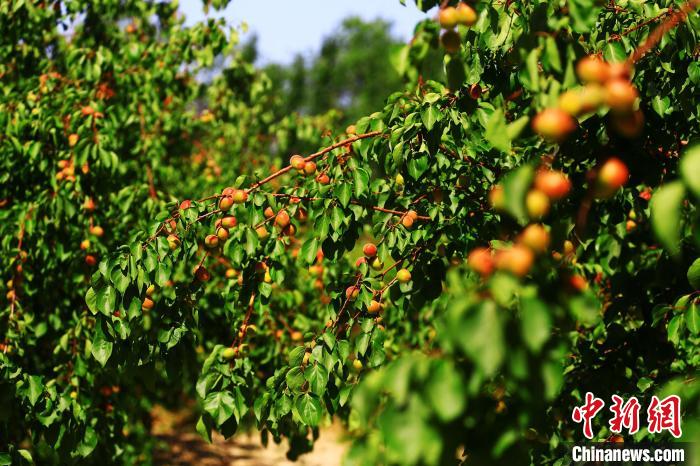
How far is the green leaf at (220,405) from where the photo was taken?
174 cm

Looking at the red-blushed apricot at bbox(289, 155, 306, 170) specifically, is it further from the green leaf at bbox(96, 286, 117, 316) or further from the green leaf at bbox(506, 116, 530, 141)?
the green leaf at bbox(506, 116, 530, 141)

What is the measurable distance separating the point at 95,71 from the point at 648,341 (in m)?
3.07

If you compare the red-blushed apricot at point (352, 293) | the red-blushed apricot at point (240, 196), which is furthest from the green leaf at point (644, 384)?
the red-blushed apricot at point (240, 196)

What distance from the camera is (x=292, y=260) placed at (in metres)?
3.30

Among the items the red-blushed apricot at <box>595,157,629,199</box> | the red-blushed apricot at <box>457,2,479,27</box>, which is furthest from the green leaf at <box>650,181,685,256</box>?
the red-blushed apricot at <box>457,2,479,27</box>

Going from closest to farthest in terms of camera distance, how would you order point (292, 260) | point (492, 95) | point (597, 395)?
point (492, 95) → point (597, 395) → point (292, 260)

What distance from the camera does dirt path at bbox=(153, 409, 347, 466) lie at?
600cm

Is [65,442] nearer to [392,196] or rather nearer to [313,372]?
[313,372]

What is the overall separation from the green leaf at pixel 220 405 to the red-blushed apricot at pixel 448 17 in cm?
125

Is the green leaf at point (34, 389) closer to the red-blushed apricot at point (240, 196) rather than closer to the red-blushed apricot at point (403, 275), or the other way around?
the red-blushed apricot at point (240, 196)

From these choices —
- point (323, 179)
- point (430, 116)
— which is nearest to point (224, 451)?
point (323, 179)

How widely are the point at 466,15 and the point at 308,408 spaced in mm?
1151

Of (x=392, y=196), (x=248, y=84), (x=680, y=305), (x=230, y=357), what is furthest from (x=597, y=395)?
(x=248, y=84)

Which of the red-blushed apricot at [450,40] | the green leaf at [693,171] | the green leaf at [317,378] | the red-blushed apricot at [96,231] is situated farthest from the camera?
the red-blushed apricot at [96,231]
